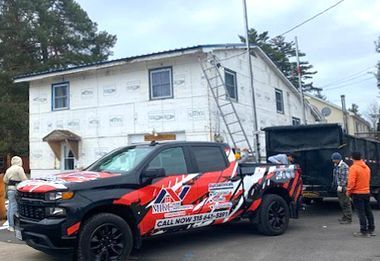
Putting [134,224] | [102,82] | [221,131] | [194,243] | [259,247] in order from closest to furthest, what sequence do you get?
[134,224] < [259,247] < [194,243] < [221,131] < [102,82]

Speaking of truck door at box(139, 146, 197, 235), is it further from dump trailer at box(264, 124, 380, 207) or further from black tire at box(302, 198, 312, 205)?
black tire at box(302, 198, 312, 205)

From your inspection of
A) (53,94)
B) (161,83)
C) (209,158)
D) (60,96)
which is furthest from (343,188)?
(53,94)

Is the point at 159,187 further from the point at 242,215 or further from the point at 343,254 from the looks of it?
the point at 343,254

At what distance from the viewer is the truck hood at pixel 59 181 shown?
20.6 feet

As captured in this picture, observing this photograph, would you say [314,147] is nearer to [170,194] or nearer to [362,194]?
[362,194]

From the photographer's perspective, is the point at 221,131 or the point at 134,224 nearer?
the point at 134,224

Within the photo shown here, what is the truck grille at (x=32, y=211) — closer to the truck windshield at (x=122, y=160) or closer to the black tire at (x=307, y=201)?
the truck windshield at (x=122, y=160)

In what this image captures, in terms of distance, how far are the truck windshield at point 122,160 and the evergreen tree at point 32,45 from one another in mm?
24905

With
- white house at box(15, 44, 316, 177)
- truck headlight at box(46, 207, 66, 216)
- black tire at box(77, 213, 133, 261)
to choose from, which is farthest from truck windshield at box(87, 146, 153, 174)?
white house at box(15, 44, 316, 177)

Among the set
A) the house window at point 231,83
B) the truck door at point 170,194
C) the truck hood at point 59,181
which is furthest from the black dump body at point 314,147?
the truck hood at point 59,181

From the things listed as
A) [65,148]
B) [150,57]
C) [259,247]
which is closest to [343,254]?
[259,247]

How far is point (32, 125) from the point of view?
68.7 ft

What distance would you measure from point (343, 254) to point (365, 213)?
1.86m

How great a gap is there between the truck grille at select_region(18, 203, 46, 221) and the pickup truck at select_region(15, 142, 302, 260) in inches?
0.6
